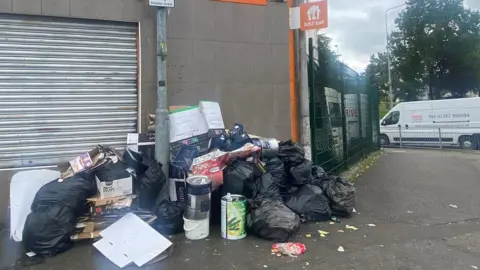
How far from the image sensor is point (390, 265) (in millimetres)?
3402

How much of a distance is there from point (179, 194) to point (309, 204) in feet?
5.52

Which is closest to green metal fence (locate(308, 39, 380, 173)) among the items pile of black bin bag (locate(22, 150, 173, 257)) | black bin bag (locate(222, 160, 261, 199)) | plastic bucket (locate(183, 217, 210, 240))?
black bin bag (locate(222, 160, 261, 199))

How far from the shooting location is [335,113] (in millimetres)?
7633

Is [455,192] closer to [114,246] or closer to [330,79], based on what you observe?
[330,79]

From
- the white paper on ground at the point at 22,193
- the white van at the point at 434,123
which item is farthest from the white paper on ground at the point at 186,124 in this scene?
the white van at the point at 434,123

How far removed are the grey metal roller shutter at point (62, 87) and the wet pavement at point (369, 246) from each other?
129cm

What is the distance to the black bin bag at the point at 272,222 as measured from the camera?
156 inches

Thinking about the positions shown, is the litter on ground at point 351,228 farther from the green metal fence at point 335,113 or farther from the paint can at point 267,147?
the green metal fence at point 335,113

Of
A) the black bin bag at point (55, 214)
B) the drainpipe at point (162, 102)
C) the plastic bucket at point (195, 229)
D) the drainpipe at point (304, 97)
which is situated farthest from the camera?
the drainpipe at point (304, 97)

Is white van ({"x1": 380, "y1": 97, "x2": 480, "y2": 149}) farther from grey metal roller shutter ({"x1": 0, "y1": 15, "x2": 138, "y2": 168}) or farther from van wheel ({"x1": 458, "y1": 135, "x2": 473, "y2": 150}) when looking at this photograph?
grey metal roller shutter ({"x1": 0, "y1": 15, "x2": 138, "y2": 168})

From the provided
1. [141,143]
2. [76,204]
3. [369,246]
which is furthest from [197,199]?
[369,246]

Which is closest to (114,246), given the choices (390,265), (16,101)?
(16,101)

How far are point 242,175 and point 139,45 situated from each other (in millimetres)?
2377

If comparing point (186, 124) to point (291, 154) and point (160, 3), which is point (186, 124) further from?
point (160, 3)
